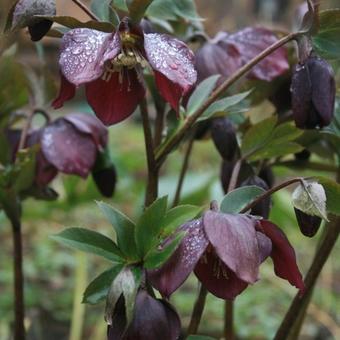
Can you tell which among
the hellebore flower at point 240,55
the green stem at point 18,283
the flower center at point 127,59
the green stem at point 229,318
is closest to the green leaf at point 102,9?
the flower center at point 127,59

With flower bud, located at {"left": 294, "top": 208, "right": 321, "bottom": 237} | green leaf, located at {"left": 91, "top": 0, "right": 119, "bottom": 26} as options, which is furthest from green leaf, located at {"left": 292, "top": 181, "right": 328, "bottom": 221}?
green leaf, located at {"left": 91, "top": 0, "right": 119, "bottom": 26}

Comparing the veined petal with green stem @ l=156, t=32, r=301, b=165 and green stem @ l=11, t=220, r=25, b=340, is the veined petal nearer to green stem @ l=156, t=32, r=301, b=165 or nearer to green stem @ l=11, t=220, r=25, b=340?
green stem @ l=156, t=32, r=301, b=165

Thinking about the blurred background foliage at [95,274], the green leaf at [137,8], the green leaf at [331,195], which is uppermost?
the green leaf at [137,8]

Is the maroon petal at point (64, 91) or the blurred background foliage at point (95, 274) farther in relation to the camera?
the blurred background foliage at point (95, 274)

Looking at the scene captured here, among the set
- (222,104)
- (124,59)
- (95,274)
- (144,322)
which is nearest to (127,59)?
(124,59)

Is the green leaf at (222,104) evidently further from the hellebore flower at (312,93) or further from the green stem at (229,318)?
the green stem at (229,318)

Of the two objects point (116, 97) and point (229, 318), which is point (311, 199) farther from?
point (229, 318)

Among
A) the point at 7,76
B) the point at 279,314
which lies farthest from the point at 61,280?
the point at 7,76
